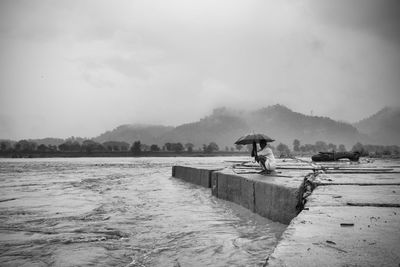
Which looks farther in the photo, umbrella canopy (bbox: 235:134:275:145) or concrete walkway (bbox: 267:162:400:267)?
umbrella canopy (bbox: 235:134:275:145)

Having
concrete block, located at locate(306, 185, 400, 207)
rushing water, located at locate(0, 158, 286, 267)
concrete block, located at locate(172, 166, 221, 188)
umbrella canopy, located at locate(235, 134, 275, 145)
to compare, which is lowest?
rushing water, located at locate(0, 158, 286, 267)

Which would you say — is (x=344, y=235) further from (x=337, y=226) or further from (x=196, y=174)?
(x=196, y=174)

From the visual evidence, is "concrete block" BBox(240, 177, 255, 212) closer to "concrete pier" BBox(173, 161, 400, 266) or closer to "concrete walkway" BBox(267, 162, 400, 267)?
"concrete pier" BBox(173, 161, 400, 266)

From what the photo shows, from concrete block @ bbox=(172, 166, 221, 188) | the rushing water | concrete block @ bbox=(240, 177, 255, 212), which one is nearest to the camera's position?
the rushing water

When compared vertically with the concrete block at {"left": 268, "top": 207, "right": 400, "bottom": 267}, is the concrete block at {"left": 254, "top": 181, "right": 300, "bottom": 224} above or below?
below

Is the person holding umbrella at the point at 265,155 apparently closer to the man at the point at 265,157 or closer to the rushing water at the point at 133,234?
the man at the point at 265,157

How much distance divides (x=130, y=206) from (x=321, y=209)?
23.5 ft

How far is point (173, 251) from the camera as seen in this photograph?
5.29 meters

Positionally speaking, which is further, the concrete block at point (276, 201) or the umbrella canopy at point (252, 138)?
the umbrella canopy at point (252, 138)

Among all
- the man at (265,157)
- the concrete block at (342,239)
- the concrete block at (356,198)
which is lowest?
the concrete block at (342,239)

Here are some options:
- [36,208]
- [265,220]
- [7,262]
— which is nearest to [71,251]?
[7,262]

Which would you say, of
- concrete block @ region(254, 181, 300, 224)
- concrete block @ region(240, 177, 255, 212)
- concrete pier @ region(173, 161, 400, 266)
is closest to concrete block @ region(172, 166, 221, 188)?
concrete block @ region(240, 177, 255, 212)

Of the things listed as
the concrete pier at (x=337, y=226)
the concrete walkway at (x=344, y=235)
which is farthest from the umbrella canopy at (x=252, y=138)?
the concrete walkway at (x=344, y=235)

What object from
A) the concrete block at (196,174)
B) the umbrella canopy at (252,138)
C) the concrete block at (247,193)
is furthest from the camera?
the concrete block at (196,174)
